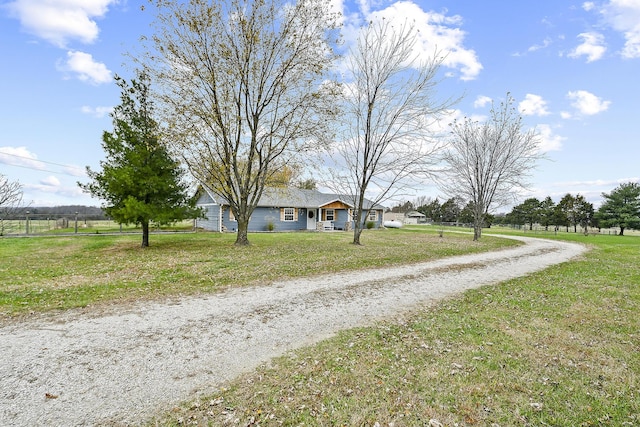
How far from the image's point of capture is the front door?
30781mm

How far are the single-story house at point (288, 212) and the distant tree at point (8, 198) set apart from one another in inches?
439

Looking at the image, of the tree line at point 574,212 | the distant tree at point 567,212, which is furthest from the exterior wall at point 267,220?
the distant tree at point 567,212

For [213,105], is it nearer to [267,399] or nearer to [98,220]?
[267,399]

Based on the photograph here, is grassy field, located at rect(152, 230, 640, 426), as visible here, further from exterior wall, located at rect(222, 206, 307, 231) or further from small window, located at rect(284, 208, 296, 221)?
A: small window, located at rect(284, 208, 296, 221)

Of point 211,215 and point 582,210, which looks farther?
point 582,210

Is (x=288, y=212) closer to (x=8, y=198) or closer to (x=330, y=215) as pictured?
(x=330, y=215)

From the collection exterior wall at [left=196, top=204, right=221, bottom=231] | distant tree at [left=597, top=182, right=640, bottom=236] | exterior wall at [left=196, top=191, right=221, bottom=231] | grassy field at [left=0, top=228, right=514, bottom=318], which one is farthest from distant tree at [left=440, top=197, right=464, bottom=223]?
→ grassy field at [left=0, top=228, right=514, bottom=318]

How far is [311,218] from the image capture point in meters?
31.0

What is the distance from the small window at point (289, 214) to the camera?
29.2 metres

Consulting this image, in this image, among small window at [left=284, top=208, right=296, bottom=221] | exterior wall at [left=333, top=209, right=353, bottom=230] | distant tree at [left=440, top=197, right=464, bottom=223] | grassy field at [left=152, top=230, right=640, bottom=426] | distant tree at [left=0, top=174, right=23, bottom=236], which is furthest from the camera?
distant tree at [left=440, top=197, right=464, bottom=223]

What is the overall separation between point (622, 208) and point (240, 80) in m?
51.0

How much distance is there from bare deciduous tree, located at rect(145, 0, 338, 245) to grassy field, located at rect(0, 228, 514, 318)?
4.32 meters

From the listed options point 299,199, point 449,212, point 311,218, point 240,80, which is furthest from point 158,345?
point 449,212

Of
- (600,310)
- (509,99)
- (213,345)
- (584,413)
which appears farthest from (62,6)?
(509,99)
